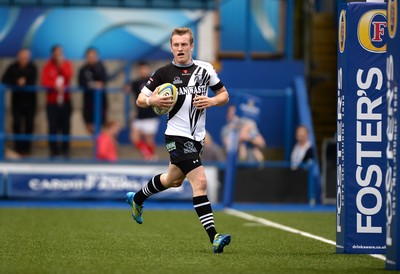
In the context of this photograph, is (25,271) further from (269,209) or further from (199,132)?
(269,209)

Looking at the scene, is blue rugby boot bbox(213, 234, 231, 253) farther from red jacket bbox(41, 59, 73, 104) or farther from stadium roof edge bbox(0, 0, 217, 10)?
stadium roof edge bbox(0, 0, 217, 10)

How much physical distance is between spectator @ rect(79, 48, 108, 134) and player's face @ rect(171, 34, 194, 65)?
33.8 ft

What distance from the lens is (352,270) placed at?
25.7 feet

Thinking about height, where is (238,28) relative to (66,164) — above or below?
above

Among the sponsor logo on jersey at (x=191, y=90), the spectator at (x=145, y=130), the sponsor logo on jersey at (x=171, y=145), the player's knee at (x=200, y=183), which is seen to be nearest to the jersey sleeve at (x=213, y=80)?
the sponsor logo on jersey at (x=191, y=90)

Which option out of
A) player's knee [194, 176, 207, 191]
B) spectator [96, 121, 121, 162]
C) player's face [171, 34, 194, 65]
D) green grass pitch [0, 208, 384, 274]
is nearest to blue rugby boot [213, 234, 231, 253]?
green grass pitch [0, 208, 384, 274]

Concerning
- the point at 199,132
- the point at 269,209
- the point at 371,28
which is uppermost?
the point at 371,28

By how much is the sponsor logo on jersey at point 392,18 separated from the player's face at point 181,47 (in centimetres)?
242

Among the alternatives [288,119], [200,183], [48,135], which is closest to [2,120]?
[48,135]

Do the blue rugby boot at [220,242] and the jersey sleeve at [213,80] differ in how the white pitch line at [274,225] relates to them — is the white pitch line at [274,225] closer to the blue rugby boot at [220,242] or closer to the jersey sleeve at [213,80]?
the blue rugby boot at [220,242]

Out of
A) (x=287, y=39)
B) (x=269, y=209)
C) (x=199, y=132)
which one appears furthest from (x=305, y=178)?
(x=199, y=132)

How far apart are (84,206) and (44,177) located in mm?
1702

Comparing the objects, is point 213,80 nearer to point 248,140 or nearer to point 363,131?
point 363,131

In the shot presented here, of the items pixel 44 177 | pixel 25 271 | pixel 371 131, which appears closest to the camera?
pixel 25 271
